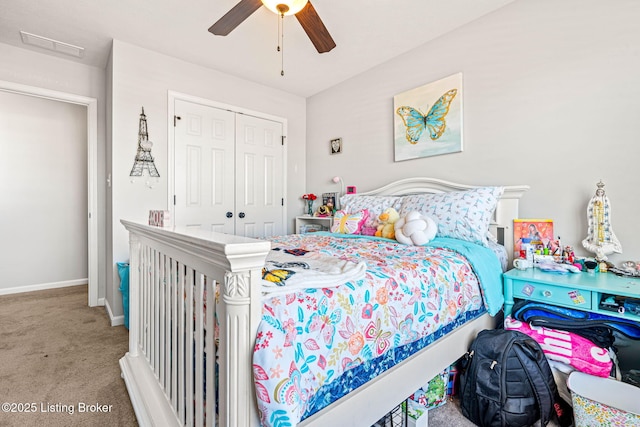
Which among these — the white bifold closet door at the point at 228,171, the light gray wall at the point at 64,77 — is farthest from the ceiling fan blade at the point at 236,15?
the light gray wall at the point at 64,77

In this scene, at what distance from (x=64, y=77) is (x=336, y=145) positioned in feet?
9.58

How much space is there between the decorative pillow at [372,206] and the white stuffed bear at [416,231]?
0.43 m

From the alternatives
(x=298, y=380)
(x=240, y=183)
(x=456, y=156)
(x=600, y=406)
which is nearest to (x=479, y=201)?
(x=456, y=156)

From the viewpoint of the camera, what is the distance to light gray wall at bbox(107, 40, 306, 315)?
2.67m

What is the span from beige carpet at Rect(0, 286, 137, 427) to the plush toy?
1.83 metres

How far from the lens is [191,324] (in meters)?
1.01

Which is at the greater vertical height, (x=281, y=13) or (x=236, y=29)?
(x=236, y=29)

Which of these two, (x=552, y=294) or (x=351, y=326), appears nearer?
(x=351, y=326)

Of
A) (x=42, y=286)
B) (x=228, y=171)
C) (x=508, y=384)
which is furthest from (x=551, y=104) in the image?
(x=42, y=286)

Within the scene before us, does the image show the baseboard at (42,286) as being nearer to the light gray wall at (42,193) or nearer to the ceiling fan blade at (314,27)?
the light gray wall at (42,193)

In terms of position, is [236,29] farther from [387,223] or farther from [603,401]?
[603,401]

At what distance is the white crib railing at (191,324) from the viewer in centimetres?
72

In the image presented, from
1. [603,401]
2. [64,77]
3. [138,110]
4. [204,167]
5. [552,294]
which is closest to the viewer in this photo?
[603,401]

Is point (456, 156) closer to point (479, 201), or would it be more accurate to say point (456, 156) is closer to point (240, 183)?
point (479, 201)
